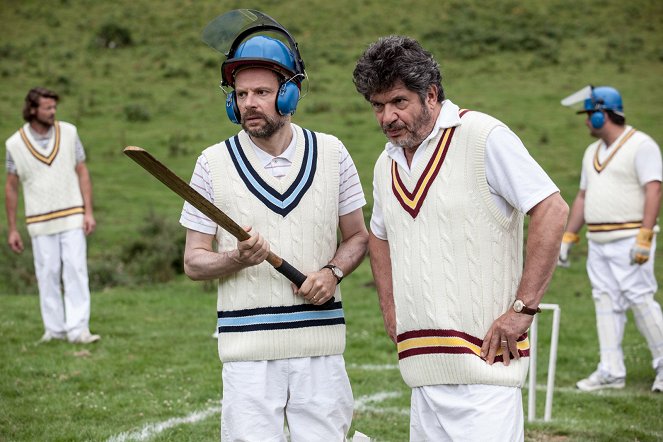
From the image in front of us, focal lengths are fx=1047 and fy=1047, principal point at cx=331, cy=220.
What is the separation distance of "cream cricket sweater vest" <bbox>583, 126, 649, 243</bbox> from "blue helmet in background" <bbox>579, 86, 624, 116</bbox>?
0.27 meters

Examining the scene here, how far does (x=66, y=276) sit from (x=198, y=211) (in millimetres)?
6694

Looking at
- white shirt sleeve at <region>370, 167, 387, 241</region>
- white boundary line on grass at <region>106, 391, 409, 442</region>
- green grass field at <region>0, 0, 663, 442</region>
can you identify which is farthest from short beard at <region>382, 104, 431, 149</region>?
white boundary line on grass at <region>106, 391, 409, 442</region>

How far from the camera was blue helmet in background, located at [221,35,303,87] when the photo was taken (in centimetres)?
489

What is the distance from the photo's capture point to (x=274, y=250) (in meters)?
4.92

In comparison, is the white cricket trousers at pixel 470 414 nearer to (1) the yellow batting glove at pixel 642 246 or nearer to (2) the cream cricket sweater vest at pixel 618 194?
(1) the yellow batting glove at pixel 642 246

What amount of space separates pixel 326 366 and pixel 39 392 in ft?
16.4

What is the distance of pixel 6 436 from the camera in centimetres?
777

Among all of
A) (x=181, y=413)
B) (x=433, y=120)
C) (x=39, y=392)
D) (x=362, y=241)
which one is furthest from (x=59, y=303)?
(x=433, y=120)

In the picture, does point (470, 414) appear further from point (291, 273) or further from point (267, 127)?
point (267, 127)

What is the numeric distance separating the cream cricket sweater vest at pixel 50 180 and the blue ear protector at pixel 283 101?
6.55m

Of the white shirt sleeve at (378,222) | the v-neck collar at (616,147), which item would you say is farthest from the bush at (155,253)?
the white shirt sleeve at (378,222)

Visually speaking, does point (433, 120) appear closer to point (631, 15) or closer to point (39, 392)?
point (39, 392)

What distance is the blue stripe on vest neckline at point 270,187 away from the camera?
4.93m

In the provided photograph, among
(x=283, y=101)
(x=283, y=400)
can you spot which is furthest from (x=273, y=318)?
(x=283, y=101)
